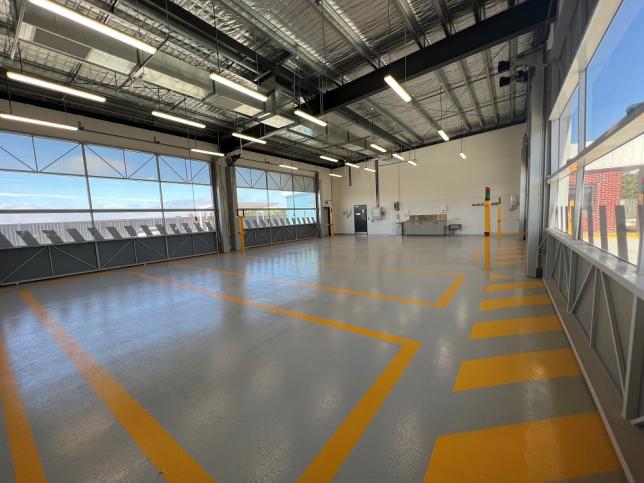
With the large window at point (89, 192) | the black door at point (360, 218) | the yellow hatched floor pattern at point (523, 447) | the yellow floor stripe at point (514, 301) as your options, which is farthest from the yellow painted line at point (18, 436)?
the black door at point (360, 218)

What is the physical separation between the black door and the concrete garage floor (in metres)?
13.7

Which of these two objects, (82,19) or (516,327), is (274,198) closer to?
(82,19)

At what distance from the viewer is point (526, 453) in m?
1.49

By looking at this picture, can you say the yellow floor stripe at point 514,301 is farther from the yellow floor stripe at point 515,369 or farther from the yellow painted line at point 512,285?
the yellow floor stripe at point 515,369

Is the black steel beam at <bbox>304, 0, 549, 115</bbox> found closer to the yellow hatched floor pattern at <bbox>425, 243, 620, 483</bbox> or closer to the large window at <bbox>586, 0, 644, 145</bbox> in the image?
the large window at <bbox>586, 0, 644, 145</bbox>

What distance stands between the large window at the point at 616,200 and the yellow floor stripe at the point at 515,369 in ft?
3.57

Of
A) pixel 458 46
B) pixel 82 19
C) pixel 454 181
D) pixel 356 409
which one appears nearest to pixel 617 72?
pixel 356 409

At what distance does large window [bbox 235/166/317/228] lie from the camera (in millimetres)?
13641

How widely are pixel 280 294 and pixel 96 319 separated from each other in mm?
2998

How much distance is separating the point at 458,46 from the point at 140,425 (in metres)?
7.93

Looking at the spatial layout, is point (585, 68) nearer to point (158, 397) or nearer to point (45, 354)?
point (158, 397)

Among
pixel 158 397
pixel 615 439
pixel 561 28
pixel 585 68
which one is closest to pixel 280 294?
pixel 158 397


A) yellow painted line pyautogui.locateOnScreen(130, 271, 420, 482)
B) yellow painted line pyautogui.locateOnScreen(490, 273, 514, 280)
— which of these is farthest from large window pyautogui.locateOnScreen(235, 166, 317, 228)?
yellow painted line pyautogui.locateOnScreen(130, 271, 420, 482)

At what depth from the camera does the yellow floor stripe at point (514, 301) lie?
3.83 metres
